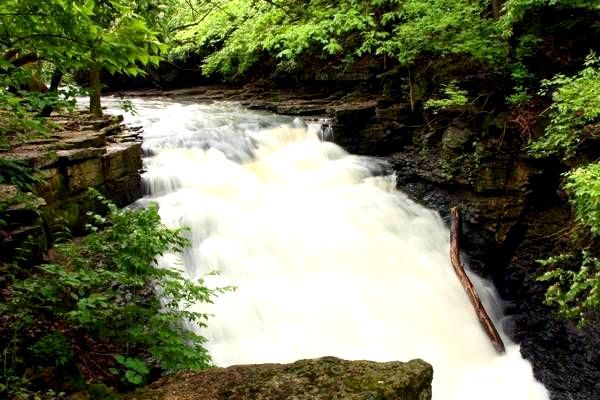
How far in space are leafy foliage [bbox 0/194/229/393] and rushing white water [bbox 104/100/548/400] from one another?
5.79 ft

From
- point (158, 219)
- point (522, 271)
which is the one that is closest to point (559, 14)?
point (522, 271)

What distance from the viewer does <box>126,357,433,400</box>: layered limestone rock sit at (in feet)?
7.38

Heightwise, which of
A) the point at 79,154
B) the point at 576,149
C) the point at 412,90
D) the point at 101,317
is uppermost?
the point at 412,90

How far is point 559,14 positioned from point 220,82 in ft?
40.8

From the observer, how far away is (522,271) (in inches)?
274

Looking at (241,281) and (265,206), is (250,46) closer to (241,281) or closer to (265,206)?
(265,206)

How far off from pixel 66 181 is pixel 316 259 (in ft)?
12.4

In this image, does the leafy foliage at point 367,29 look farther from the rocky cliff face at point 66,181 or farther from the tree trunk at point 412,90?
the rocky cliff face at point 66,181

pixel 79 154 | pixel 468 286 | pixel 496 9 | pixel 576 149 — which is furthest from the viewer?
pixel 496 9

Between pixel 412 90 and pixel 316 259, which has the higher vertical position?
pixel 412 90

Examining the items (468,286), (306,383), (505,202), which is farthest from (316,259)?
(306,383)

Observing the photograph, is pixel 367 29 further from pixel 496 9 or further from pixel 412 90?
pixel 496 9

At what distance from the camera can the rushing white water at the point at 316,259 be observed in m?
5.46

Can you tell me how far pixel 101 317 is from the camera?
3312 mm
